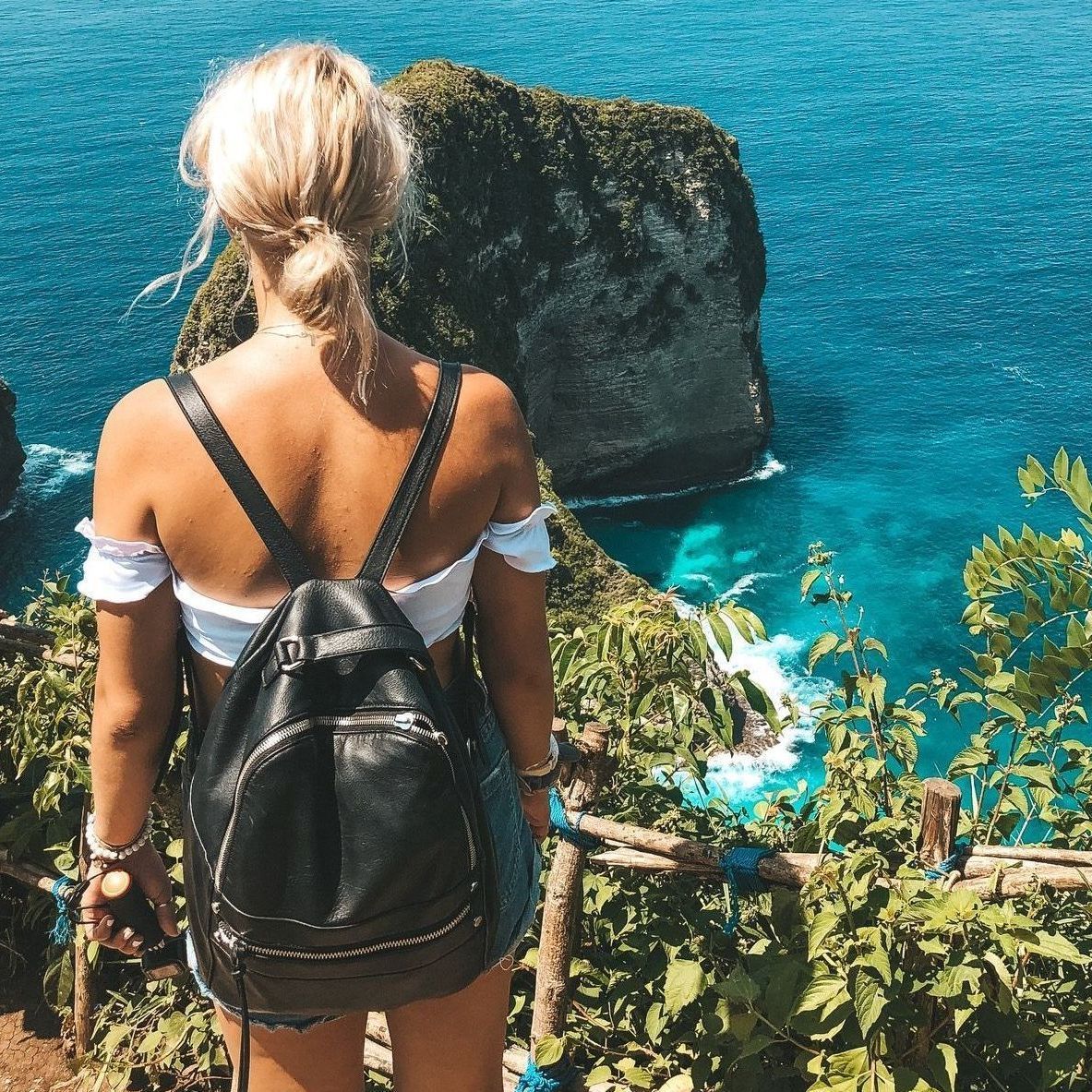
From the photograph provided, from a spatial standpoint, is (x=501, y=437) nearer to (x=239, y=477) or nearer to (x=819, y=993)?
(x=239, y=477)

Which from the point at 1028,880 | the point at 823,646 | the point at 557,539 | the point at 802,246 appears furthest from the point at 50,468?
the point at 1028,880

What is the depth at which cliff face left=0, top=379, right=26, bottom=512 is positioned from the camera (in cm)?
4772

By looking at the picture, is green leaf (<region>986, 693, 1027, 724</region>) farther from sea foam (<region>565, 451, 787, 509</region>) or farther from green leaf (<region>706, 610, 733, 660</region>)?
sea foam (<region>565, 451, 787, 509</region>)

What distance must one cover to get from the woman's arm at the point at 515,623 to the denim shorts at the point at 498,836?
5 centimetres

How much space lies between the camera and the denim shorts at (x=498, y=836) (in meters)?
2.51

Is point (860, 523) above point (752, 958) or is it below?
below

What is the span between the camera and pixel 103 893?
2.70 m

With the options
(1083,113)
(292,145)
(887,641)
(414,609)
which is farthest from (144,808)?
(1083,113)

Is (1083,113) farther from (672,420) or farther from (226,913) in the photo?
(226,913)

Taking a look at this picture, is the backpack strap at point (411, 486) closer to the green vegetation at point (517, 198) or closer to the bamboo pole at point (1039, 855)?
the bamboo pole at point (1039, 855)

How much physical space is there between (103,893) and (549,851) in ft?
6.42

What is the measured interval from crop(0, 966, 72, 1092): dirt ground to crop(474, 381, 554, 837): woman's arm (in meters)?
2.90

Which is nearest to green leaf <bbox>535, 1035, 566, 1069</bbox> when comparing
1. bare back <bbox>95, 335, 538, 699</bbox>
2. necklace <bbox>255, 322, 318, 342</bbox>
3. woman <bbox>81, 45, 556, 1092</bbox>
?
woman <bbox>81, 45, 556, 1092</bbox>

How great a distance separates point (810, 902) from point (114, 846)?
6.18 ft
